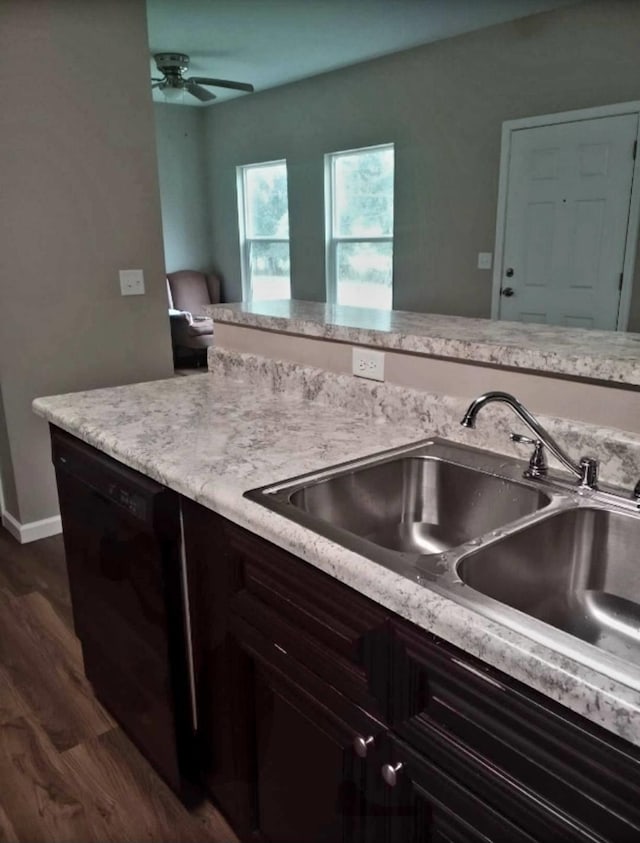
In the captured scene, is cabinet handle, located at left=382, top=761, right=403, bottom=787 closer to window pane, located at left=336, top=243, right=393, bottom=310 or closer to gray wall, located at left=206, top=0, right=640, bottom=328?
gray wall, located at left=206, top=0, right=640, bottom=328

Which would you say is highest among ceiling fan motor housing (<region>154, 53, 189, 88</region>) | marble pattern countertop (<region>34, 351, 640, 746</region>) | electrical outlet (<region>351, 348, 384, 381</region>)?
ceiling fan motor housing (<region>154, 53, 189, 88</region>)

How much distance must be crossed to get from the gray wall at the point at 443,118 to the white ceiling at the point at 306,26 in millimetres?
176

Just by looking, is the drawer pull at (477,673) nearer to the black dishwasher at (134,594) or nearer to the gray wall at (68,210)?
the black dishwasher at (134,594)

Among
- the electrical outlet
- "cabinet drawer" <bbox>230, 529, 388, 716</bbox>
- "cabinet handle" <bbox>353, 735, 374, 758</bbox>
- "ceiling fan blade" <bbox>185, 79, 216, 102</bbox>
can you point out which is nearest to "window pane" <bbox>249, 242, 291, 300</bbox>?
"ceiling fan blade" <bbox>185, 79, 216, 102</bbox>

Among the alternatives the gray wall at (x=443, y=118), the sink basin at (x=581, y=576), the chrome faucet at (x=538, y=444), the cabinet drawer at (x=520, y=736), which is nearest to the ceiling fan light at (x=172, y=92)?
the gray wall at (x=443, y=118)

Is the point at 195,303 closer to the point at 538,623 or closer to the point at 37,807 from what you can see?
the point at 37,807

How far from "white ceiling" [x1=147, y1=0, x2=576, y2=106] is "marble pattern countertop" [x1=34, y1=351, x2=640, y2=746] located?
2941 mm

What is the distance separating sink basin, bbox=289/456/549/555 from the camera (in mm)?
1255

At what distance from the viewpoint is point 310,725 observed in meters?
1.10

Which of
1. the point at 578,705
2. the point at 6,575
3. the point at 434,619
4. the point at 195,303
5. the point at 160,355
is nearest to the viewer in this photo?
the point at 578,705

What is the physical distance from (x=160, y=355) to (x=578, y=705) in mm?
2882

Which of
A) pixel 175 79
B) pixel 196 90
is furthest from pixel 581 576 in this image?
pixel 196 90

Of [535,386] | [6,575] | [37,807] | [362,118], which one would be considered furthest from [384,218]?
[37,807]

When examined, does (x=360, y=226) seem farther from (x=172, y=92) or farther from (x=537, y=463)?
(x=537, y=463)
